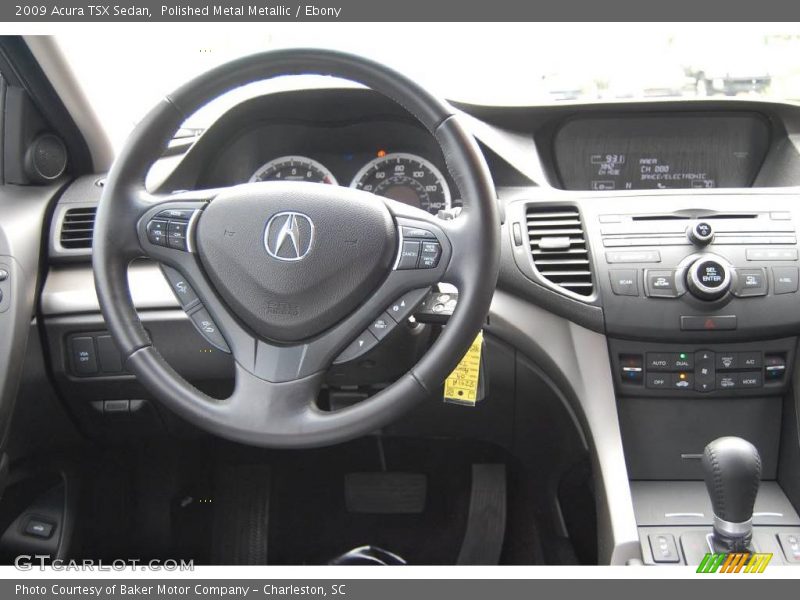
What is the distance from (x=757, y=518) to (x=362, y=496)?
0.98 m

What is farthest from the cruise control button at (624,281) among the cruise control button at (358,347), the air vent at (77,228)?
the air vent at (77,228)

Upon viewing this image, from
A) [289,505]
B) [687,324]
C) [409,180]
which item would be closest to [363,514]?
[289,505]

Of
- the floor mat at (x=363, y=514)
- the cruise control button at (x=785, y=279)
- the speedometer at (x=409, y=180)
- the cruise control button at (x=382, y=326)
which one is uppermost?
the speedometer at (x=409, y=180)

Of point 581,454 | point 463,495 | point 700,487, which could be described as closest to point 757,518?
point 700,487

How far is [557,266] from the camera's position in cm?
155

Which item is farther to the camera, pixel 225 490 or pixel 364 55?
pixel 225 490

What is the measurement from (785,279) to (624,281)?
12.3 inches

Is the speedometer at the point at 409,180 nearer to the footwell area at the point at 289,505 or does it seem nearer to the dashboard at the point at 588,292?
the dashboard at the point at 588,292

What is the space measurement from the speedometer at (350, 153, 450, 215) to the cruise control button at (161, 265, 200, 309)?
655 millimetres

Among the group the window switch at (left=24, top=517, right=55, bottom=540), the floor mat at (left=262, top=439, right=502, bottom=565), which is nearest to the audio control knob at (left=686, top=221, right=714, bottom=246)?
the floor mat at (left=262, top=439, right=502, bottom=565)

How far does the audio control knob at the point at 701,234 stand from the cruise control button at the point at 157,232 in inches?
39.6

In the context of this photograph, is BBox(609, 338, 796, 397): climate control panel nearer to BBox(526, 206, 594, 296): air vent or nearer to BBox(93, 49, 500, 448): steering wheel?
BBox(526, 206, 594, 296): air vent

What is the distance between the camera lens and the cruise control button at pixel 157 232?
121 cm

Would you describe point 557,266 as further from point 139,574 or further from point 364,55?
point 139,574
